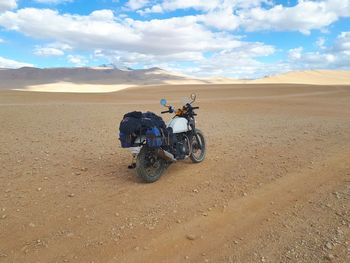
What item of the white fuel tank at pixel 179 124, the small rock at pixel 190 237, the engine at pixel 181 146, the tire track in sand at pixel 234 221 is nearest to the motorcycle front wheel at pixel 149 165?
the engine at pixel 181 146

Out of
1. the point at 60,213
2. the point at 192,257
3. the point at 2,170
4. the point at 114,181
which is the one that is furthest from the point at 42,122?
the point at 192,257

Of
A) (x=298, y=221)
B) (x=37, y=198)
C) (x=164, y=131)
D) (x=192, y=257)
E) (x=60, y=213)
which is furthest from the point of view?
(x=164, y=131)

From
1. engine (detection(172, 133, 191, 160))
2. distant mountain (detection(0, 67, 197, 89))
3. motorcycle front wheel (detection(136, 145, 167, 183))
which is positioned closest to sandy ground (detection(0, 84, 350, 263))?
motorcycle front wheel (detection(136, 145, 167, 183))

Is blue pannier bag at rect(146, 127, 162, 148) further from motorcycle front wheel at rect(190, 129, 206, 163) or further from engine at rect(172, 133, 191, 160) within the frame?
motorcycle front wheel at rect(190, 129, 206, 163)

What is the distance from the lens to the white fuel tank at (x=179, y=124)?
20.5 feet

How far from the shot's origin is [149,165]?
5.75 meters

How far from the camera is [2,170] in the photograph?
20.3ft

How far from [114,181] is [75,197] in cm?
85

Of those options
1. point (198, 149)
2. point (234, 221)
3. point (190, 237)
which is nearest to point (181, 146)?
point (198, 149)

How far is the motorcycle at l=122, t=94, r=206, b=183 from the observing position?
5.54m

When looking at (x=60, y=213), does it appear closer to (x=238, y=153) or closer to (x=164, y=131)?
(x=164, y=131)

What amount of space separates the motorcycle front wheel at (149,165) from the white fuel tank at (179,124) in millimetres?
662

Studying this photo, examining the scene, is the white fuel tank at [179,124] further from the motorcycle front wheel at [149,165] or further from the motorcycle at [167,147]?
the motorcycle front wheel at [149,165]

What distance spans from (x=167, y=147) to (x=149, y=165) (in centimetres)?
52
